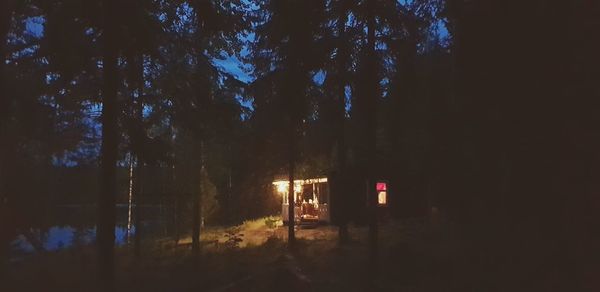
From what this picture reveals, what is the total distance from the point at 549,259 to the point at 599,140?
8.45 ft

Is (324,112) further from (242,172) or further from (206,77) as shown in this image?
(242,172)

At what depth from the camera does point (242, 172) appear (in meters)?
52.2

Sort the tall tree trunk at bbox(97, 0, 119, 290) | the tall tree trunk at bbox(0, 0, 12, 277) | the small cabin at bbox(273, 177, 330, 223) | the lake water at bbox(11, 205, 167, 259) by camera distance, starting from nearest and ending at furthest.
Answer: the tall tree trunk at bbox(0, 0, 12, 277) → the tall tree trunk at bbox(97, 0, 119, 290) → the lake water at bbox(11, 205, 167, 259) → the small cabin at bbox(273, 177, 330, 223)

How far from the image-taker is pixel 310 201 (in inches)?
1492

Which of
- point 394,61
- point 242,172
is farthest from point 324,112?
point 242,172

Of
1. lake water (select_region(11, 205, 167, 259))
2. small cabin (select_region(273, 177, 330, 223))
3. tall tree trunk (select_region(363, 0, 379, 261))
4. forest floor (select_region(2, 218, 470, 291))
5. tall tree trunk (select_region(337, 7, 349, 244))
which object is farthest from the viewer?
small cabin (select_region(273, 177, 330, 223))

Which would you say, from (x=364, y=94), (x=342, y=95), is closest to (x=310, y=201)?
(x=342, y=95)

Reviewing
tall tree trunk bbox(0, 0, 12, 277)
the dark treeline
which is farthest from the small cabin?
tall tree trunk bbox(0, 0, 12, 277)

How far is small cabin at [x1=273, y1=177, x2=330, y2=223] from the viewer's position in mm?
34969

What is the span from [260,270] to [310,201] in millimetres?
23449

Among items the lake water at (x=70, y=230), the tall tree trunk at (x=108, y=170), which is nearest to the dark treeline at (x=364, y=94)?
the tall tree trunk at (x=108, y=170)

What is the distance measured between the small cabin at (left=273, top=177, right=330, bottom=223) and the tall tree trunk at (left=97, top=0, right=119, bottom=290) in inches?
917

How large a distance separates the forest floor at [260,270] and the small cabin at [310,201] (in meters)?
13.8

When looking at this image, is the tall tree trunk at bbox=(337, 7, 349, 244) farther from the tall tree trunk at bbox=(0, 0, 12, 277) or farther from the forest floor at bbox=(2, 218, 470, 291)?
the tall tree trunk at bbox=(0, 0, 12, 277)
